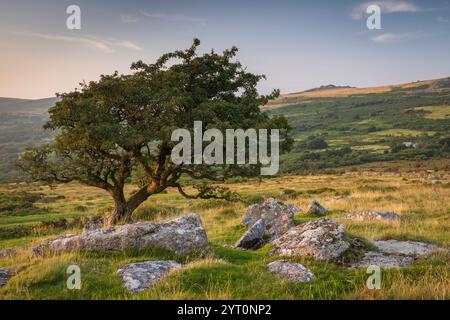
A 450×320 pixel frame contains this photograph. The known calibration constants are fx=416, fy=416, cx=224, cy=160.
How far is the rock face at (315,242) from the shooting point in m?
12.5

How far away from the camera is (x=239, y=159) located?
69.7 feet

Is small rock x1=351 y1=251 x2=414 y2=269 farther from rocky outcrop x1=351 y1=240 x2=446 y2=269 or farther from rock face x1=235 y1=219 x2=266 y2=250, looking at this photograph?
rock face x1=235 y1=219 x2=266 y2=250

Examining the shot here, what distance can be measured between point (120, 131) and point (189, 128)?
3496 millimetres

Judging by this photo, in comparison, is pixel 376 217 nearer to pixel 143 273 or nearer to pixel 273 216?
pixel 273 216

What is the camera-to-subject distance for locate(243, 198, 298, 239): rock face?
19312 mm

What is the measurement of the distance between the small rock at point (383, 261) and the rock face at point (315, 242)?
0.67 meters

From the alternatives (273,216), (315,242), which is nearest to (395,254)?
(315,242)

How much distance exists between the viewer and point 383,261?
12266 mm

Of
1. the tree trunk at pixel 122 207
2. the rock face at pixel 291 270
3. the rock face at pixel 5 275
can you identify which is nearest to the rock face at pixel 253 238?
the rock face at pixel 291 270

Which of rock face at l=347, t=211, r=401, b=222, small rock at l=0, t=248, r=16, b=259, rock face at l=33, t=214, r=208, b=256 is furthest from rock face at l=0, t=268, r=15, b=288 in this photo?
rock face at l=347, t=211, r=401, b=222

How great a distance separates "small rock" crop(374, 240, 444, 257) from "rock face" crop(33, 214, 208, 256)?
20.0ft

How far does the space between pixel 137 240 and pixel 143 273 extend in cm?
288
